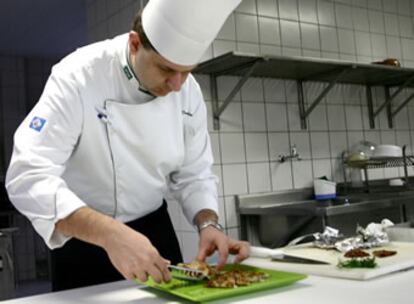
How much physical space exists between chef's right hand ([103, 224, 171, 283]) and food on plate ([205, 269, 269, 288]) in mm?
95

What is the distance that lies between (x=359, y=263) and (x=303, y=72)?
160cm

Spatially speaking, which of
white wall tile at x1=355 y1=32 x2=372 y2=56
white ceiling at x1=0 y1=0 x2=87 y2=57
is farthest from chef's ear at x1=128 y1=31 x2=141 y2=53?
white ceiling at x1=0 y1=0 x2=87 y2=57

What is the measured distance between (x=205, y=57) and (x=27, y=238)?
3.63 metres

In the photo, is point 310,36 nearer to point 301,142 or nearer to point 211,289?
point 301,142

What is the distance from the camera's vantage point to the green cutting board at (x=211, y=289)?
0.85 meters

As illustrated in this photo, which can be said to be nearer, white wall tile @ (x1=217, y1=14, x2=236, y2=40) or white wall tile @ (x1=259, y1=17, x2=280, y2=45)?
white wall tile @ (x1=217, y1=14, x2=236, y2=40)

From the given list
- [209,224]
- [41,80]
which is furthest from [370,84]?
[41,80]

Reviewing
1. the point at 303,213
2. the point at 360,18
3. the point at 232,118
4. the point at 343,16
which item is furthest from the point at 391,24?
the point at 303,213

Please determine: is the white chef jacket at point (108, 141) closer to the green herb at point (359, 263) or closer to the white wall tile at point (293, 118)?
the green herb at point (359, 263)

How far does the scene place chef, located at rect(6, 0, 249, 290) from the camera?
3.18ft

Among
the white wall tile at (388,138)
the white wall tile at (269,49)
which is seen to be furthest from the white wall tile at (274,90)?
the white wall tile at (388,138)

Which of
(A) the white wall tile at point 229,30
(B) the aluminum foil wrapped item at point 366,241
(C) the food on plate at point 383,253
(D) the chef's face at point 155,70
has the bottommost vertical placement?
(C) the food on plate at point 383,253

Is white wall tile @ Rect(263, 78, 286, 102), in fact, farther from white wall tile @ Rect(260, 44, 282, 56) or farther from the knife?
the knife

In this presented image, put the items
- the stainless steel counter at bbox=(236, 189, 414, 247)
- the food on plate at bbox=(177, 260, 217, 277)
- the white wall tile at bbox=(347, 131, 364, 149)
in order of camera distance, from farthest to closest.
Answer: the white wall tile at bbox=(347, 131, 364, 149) → the stainless steel counter at bbox=(236, 189, 414, 247) → the food on plate at bbox=(177, 260, 217, 277)
